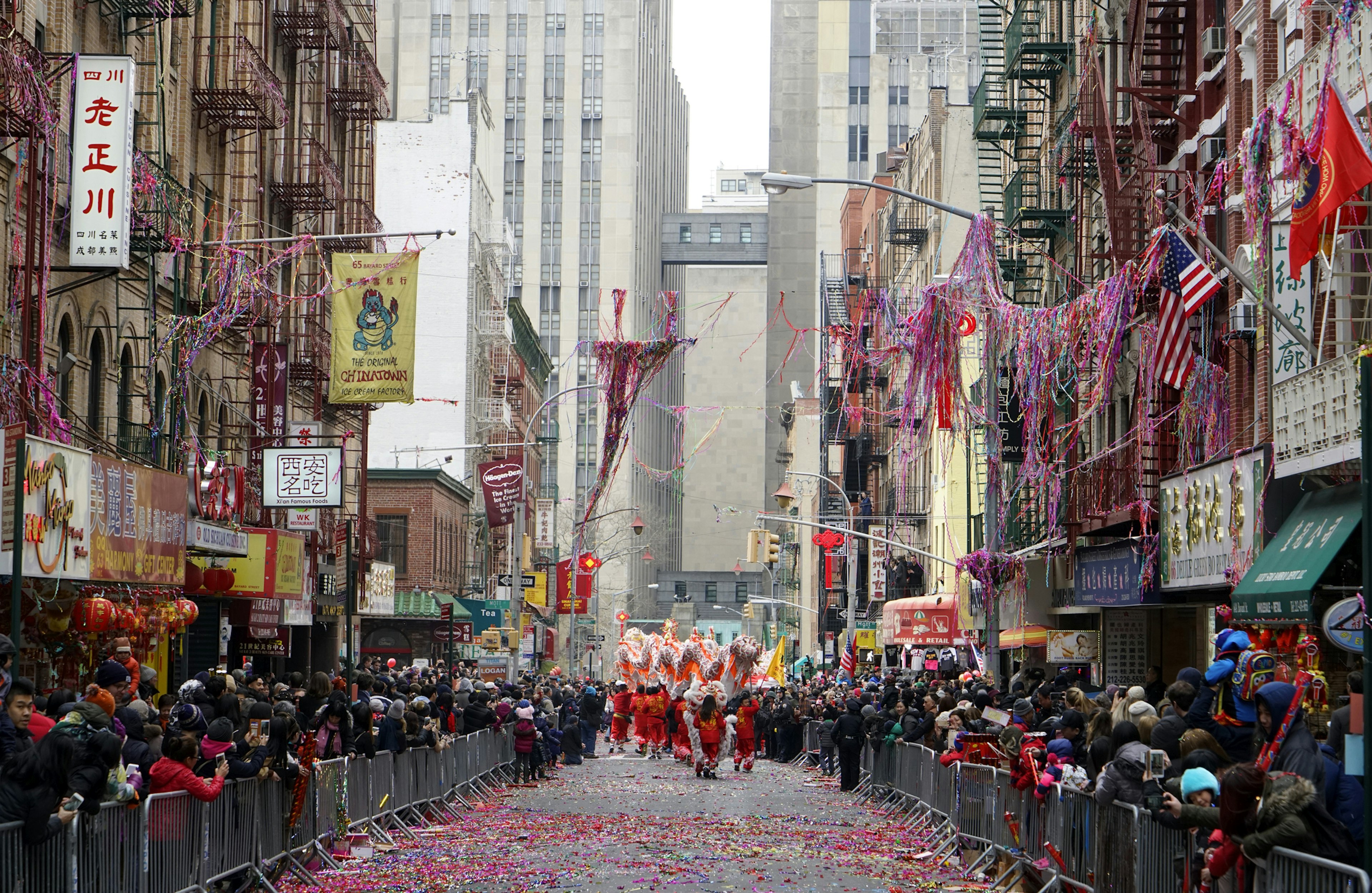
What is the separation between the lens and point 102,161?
2238cm

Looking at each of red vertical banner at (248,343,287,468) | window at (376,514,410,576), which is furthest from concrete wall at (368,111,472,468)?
red vertical banner at (248,343,287,468)

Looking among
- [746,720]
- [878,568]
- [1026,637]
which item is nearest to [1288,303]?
[1026,637]

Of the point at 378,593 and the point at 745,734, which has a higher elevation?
the point at 378,593

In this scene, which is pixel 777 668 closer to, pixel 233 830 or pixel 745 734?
pixel 745 734

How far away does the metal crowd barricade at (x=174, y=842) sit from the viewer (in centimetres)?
1236

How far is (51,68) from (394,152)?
43245 mm

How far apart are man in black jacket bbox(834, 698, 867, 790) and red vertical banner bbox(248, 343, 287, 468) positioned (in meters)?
11.7

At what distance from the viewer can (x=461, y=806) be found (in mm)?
25250

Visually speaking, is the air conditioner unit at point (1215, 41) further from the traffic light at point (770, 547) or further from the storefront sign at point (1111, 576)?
the traffic light at point (770, 547)

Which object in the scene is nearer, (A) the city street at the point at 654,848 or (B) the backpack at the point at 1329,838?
(B) the backpack at the point at 1329,838

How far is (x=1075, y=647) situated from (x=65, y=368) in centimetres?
1707

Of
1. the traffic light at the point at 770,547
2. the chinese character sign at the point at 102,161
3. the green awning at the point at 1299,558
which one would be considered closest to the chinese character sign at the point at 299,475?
the chinese character sign at the point at 102,161

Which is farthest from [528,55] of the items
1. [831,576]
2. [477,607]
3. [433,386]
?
[477,607]

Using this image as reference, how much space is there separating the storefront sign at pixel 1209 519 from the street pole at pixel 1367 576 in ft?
36.6
